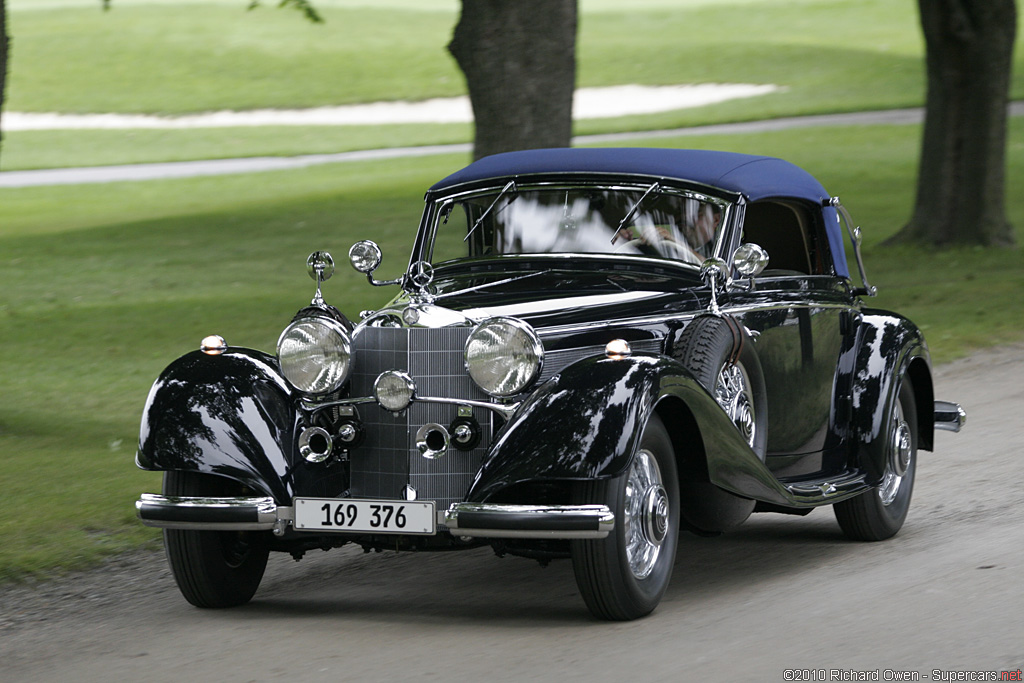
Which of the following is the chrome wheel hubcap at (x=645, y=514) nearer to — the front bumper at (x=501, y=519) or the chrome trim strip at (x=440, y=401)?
the front bumper at (x=501, y=519)

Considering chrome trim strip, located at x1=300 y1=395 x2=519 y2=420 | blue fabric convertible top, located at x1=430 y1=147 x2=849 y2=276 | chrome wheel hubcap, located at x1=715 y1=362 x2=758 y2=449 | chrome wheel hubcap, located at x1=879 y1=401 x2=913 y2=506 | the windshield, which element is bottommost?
chrome wheel hubcap, located at x1=879 y1=401 x2=913 y2=506

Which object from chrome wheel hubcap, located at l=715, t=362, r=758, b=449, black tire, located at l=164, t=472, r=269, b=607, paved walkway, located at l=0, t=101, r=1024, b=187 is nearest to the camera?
black tire, located at l=164, t=472, r=269, b=607

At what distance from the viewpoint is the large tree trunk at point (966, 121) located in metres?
18.7

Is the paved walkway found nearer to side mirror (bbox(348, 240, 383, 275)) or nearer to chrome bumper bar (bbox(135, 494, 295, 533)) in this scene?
side mirror (bbox(348, 240, 383, 275))

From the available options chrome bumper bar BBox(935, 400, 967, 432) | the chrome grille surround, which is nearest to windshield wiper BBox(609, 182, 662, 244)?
the chrome grille surround

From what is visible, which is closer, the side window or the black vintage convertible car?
the black vintage convertible car

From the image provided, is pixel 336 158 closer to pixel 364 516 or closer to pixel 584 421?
pixel 364 516

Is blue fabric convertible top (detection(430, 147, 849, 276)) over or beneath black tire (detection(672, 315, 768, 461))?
over

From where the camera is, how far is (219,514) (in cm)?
550

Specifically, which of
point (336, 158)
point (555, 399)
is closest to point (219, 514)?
point (555, 399)

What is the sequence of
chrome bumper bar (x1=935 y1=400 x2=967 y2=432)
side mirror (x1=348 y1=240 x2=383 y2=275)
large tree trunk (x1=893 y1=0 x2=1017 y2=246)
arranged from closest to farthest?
1. side mirror (x1=348 y1=240 x2=383 y2=275)
2. chrome bumper bar (x1=935 y1=400 x2=967 y2=432)
3. large tree trunk (x1=893 y1=0 x2=1017 y2=246)

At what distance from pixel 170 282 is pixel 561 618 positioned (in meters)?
14.7

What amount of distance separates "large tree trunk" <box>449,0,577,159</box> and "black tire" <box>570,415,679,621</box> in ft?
25.1

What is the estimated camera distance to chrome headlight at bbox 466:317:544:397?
17.9 feet
